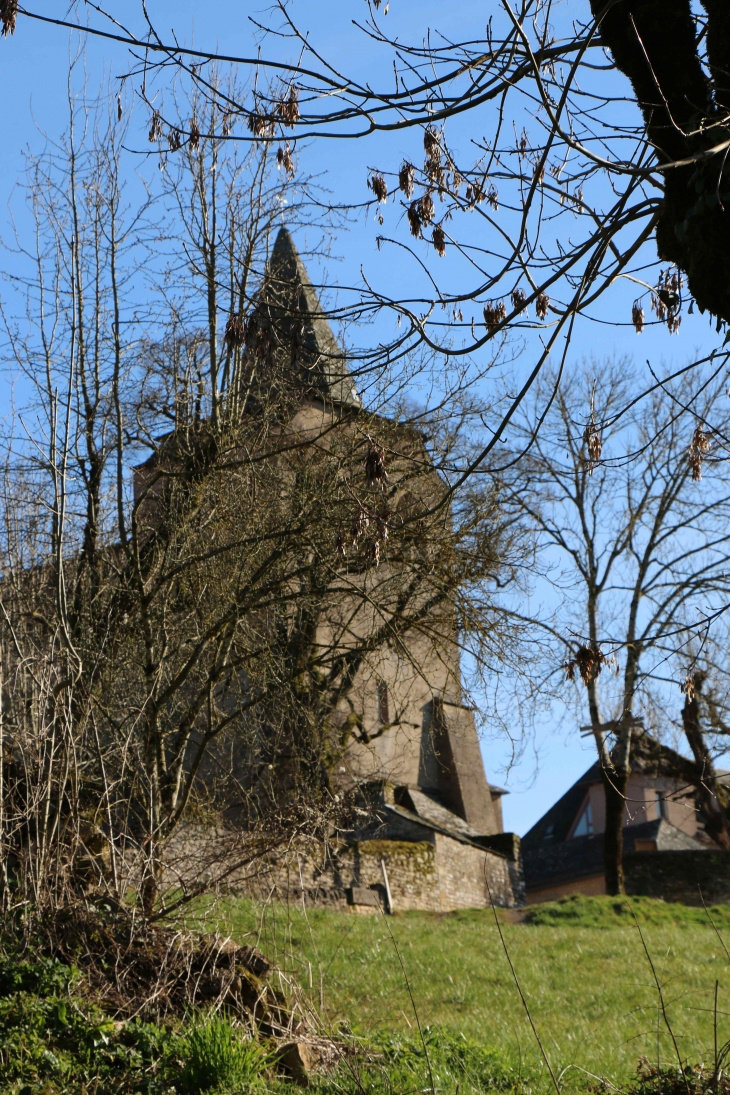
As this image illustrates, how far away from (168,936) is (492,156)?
5618 millimetres

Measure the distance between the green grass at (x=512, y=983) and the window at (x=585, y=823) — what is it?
2623cm

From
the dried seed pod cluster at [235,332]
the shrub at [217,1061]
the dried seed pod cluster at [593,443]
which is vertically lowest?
the shrub at [217,1061]

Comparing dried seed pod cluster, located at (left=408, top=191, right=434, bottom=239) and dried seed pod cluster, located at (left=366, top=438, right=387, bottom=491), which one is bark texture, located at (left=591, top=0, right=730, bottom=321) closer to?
dried seed pod cluster, located at (left=408, top=191, right=434, bottom=239)

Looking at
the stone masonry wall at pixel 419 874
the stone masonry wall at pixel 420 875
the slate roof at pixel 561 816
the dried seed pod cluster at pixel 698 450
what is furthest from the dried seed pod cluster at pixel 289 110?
the slate roof at pixel 561 816

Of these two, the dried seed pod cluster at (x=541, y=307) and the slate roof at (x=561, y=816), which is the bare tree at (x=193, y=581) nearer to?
the dried seed pod cluster at (x=541, y=307)

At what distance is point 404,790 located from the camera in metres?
24.7

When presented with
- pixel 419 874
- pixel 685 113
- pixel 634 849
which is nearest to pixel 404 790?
pixel 419 874

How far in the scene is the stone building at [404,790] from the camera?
12.1 metres

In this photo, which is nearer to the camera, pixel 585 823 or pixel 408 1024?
pixel 408 1024

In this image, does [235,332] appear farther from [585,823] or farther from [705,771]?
[585,823]

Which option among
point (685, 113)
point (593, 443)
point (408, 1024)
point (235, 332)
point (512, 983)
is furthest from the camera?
point (512, 983)

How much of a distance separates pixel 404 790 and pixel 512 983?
14.2 meters

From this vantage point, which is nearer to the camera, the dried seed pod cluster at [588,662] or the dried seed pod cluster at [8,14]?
the dried seed pod cluster at [8,14]

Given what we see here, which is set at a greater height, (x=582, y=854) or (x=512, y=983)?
(x=512, y=983)
